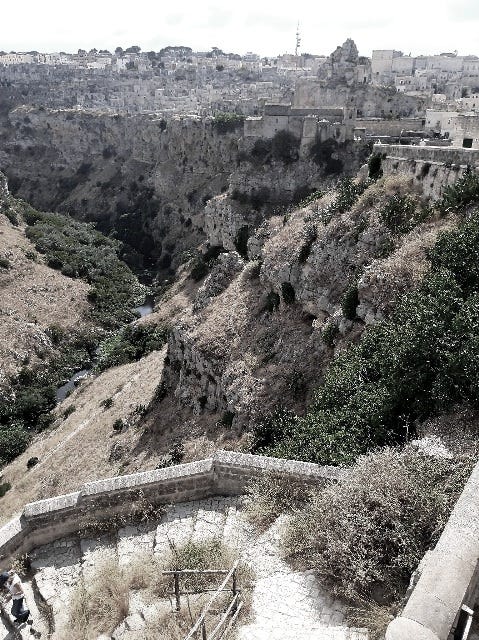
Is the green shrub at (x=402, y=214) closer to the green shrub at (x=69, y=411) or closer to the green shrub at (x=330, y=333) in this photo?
the green shrub at (x=330, y=333)

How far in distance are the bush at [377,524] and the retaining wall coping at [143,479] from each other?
2.01 meters

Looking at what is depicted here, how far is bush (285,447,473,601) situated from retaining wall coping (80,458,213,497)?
79.0 inches

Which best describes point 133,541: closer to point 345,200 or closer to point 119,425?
point 119,425

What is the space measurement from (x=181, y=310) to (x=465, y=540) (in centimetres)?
3209

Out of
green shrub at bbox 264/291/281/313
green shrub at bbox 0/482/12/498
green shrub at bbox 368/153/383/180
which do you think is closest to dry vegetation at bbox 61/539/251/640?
Answer: green shrub at bbox 264/291/281/313

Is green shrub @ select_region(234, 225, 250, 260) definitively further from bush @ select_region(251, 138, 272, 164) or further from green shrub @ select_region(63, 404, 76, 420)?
green shrub @ select_region(63, 404, 76, 420)

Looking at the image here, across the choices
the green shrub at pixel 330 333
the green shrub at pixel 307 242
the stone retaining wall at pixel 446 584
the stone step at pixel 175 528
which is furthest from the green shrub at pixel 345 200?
the stone retaining wall at pixel 446 584

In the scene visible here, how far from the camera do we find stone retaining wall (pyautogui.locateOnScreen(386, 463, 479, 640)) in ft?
15.6

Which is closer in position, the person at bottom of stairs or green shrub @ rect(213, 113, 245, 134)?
the person at bottom of stairs

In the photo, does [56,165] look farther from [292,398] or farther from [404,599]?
[404,599]

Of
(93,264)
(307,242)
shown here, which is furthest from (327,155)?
(93,264)

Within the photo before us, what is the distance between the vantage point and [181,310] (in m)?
36.9

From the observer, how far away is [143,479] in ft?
28.7

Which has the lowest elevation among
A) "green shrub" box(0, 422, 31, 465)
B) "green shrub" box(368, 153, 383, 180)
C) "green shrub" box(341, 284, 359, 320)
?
"green shrub" box(0, 422, 31, 465)
